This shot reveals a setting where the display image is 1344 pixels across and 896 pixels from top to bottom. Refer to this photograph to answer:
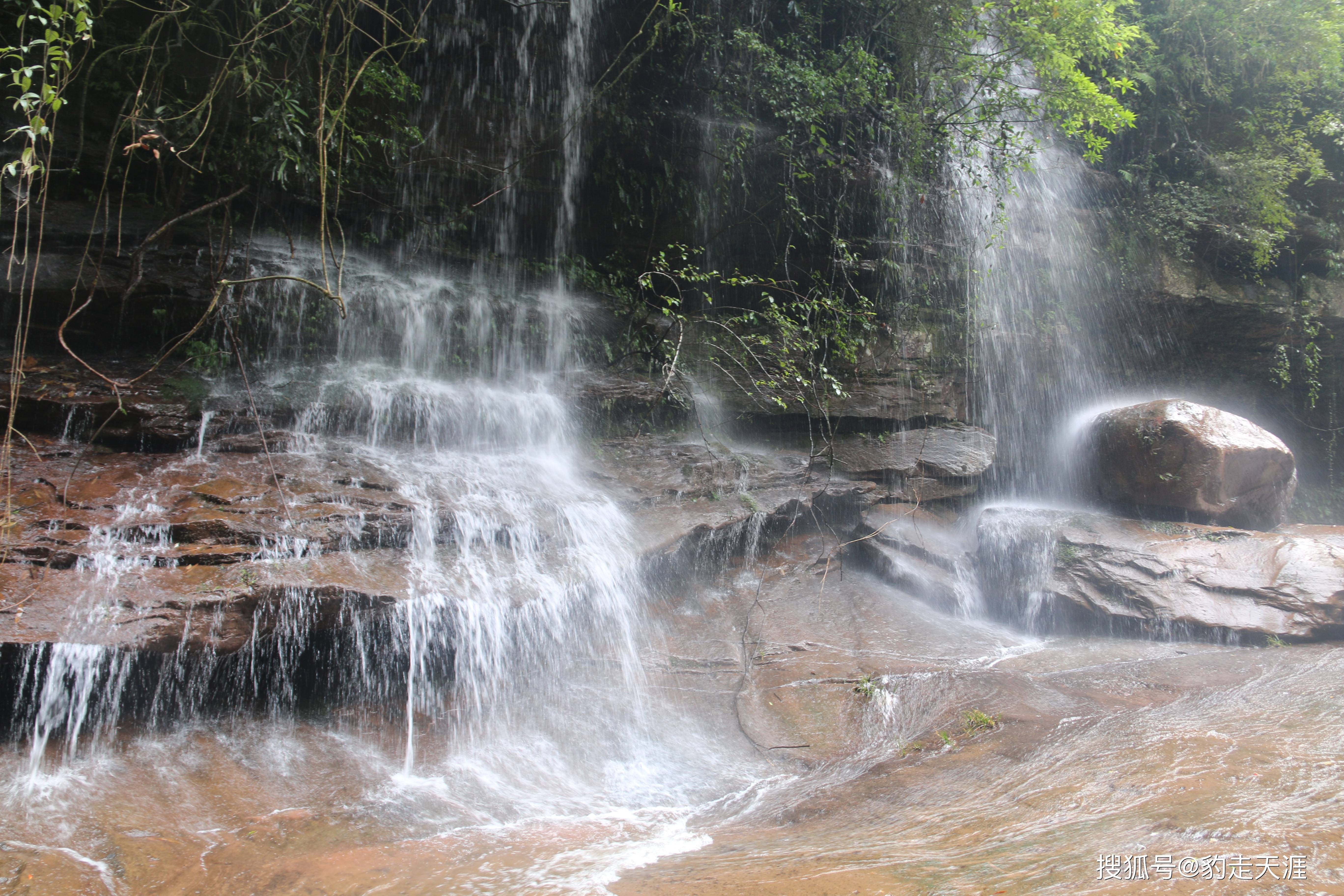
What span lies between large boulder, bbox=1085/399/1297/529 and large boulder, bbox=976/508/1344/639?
1.03 feet

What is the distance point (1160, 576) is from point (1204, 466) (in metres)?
1.76

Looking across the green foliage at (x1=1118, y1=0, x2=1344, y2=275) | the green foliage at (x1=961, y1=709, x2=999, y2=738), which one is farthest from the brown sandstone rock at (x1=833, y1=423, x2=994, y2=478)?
the green foliage at (x1=1118, y1=0, x2=1344, y2=275)

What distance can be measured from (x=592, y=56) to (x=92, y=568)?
731cm

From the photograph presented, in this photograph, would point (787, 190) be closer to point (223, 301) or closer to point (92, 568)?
point (223, 301)

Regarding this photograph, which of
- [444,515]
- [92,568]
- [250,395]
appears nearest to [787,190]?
[444,515]

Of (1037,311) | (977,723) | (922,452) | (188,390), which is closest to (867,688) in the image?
(977,723)

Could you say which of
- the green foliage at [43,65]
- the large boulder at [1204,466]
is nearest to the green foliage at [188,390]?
the green foliage at [43,65]

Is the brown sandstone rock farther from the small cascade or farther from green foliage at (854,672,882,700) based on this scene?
green foliage at (854,672,882,700)

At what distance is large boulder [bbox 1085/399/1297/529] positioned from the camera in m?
7.71

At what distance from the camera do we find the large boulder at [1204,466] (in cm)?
771

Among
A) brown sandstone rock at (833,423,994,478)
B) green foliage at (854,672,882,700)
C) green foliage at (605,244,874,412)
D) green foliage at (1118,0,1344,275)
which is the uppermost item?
green foliage at (1118,0,1344,275)

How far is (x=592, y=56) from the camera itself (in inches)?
334

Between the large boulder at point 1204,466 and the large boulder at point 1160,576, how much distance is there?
1.03ft

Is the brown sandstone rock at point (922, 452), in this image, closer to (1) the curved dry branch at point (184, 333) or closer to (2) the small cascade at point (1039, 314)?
(2) the small cascade at point (1039, 314)
